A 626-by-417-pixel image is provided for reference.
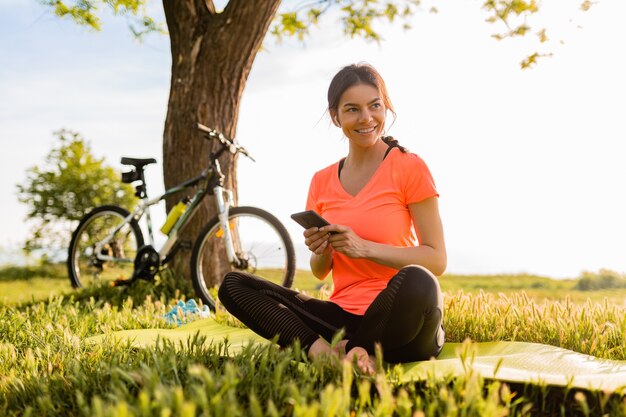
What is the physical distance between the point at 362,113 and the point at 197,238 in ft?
11.0

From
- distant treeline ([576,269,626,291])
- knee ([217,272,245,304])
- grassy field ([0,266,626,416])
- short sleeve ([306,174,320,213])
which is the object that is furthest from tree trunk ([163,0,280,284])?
distant treeline ([576,269,626,291])

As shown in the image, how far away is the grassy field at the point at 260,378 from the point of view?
7.22 feet

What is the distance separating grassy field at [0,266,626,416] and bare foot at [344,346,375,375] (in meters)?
0.05

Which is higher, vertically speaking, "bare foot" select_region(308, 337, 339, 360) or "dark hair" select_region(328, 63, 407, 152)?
"dark hair" select_region(328, 63, 407, 152)

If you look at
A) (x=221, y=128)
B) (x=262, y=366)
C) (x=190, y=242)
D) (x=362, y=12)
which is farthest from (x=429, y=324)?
(x=362, y=12)

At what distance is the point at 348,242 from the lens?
3.26m

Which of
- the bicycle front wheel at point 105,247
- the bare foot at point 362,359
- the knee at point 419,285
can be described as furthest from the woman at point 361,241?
the bicycle front wheel at point 105,247

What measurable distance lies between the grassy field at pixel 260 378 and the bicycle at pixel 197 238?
1254 mm

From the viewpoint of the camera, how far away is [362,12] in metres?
10.7

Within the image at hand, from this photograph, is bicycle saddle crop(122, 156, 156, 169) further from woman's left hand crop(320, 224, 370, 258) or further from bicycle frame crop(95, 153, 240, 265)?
woman's left hand crop(320, 224, 370, 258)

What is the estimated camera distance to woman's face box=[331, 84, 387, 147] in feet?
11.7

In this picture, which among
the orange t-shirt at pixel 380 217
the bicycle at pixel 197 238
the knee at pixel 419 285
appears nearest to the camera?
the knee at pixel 419 285

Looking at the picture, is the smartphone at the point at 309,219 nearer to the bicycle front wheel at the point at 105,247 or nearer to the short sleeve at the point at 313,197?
the short sleeve at the point at 313,197

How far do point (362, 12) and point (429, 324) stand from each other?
8.62m
